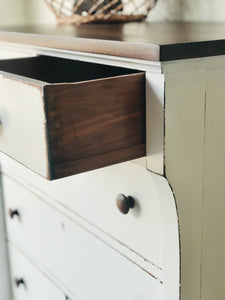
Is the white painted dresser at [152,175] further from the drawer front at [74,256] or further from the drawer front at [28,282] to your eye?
the drawer front at [28,282]

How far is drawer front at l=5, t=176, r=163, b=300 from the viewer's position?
31.4 inches

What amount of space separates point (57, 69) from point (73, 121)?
47cm

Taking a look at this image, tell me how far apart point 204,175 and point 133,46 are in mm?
236

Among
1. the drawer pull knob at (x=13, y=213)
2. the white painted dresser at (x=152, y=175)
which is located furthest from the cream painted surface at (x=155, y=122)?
the drawer pull knob at (x=13, y=213)

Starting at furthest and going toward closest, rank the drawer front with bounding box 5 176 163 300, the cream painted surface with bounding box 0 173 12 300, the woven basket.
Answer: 1. the cream painted surface with bounding box 0 173 12 300
2. the woven basket
3. the drawer front with bounding box 5 176 163 300

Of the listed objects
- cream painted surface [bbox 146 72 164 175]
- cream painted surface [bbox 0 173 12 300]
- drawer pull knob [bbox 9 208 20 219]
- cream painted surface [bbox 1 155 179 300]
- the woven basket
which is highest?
the woven basket

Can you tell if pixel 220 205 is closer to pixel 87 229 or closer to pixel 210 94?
pixel 210 94

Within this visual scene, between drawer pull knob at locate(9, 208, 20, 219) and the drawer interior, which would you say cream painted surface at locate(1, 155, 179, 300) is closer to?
drawer pull knob at locate(9, 208, 20, 219)

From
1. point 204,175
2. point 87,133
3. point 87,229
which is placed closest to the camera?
point 87,133

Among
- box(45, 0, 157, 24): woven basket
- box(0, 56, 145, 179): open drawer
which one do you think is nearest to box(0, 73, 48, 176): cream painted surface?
box(0, 56, 145, 179): open drawer

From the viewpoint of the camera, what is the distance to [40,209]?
1095 mm

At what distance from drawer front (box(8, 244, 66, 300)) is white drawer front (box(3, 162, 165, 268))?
300 mm

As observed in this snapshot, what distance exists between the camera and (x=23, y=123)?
0.62 meters

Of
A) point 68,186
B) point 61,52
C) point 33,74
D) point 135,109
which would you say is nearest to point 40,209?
point 68,186
